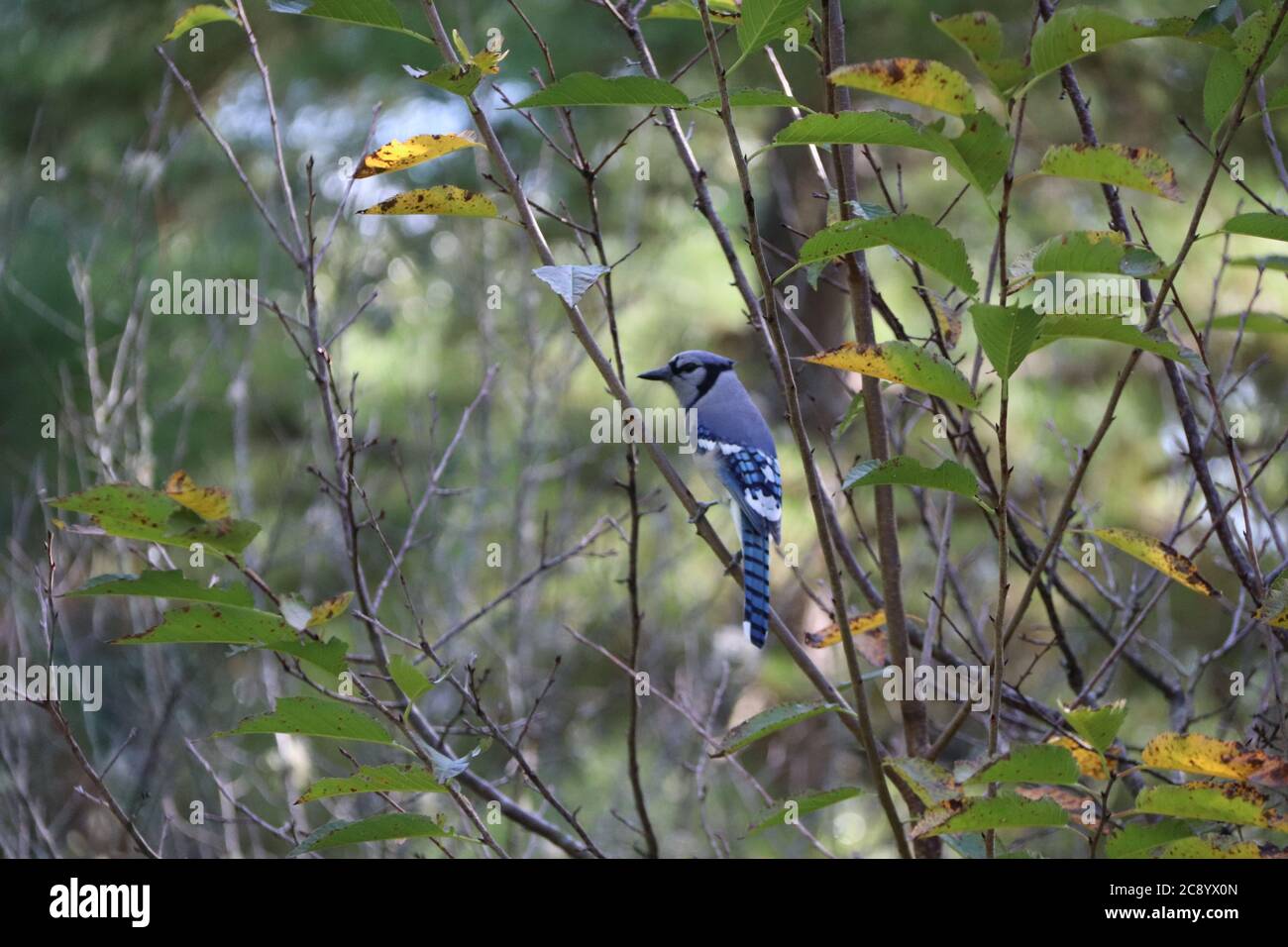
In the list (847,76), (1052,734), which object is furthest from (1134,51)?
(847,76)

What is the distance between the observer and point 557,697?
259 inches

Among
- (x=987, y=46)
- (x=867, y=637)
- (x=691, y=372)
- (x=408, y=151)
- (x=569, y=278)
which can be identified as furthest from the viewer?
(x=691, y=372)

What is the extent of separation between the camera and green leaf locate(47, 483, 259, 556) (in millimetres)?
1154

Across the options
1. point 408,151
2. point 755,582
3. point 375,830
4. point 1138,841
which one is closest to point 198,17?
point 408,151

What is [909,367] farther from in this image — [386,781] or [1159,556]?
[386,781]

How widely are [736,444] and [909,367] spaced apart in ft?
8.64

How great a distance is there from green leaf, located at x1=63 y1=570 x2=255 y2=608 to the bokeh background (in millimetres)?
3399

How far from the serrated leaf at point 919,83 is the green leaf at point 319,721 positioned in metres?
0.82

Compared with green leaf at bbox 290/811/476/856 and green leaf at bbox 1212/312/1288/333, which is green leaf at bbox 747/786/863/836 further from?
green leaf at bbox 1212/312/1288/333

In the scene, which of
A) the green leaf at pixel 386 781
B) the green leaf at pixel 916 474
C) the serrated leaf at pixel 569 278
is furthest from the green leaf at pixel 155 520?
the green leaf at pixel 916 474

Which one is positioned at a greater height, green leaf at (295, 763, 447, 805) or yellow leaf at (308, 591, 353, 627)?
yellow leaf at (308, 591, 353, 627)

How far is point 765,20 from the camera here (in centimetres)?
136

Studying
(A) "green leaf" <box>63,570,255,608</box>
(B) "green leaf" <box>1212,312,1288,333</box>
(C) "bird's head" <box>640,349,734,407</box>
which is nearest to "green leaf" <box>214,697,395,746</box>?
(A) "green leaf" <box>63,570,255,608</box>
